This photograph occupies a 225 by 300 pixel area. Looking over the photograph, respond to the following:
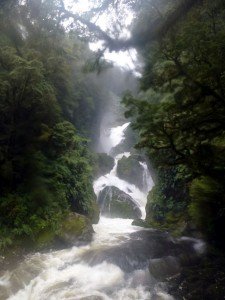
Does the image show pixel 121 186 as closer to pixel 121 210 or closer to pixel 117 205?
pixel 117 205

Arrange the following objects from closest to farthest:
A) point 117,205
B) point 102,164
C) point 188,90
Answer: point 188,90
point 117,205
point 102,164

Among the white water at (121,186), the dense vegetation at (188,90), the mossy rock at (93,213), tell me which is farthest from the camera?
the white water at (121,186)

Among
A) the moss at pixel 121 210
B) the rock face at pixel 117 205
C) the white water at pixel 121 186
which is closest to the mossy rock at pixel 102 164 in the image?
the white water at pixel 121 186

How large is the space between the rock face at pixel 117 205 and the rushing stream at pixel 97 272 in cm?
663

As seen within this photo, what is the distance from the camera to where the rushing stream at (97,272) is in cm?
819

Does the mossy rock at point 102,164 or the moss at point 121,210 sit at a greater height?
the mossy rock at point 102,164

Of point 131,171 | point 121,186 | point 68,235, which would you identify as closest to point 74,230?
point 68,235

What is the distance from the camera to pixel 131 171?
2645 cm

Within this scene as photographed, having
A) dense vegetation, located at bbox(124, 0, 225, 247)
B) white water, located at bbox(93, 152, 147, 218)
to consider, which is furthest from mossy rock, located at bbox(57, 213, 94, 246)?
white water, located at bbox(93, 152, 147, 218)

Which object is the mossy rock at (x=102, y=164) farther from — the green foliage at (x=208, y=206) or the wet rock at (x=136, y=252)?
the green foliage at (x=208, y=206)

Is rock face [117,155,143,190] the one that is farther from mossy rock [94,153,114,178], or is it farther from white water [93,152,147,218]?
mossy rock [94,153,114,178]

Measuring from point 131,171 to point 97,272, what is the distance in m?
17.1

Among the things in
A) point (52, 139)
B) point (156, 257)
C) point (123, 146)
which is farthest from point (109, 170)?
point (156, 257)

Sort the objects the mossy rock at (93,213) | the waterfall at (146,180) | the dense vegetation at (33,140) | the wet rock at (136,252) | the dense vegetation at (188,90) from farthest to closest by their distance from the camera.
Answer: the waterfall at (146,180)
the mossy rock at (93,213)
the dense vegetation at (33,140)
the wet rock at (136,252)
the dense vegetation at (188,90)
